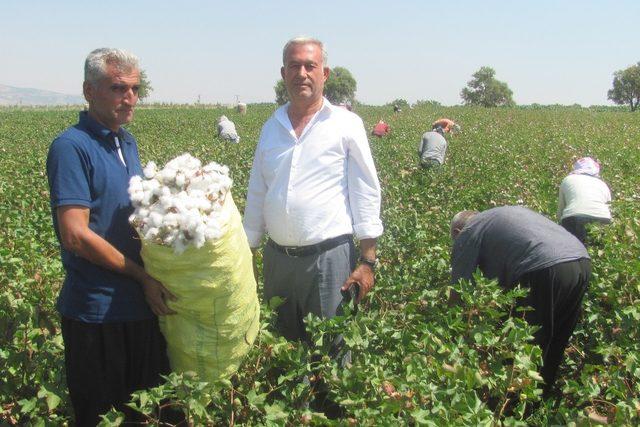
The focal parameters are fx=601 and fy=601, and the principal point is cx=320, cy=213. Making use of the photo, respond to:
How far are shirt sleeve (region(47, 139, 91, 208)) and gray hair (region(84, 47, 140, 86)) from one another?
23 centimetres

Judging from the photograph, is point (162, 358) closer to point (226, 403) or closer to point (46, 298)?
point (226, 403)

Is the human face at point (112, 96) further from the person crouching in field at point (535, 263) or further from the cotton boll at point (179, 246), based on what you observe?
the person crouching in field at point (535, 263)

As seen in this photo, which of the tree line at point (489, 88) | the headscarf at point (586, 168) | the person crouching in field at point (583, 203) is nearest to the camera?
the person crouching in field at point (583, 203)

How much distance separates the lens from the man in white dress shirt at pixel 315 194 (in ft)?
8.09

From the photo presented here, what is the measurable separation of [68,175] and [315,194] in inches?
37.5

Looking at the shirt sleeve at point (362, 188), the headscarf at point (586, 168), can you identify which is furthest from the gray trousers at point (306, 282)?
the headscarf at point (586, 168)

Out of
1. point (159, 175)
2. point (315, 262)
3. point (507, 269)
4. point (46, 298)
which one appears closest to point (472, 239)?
point (507, 269)

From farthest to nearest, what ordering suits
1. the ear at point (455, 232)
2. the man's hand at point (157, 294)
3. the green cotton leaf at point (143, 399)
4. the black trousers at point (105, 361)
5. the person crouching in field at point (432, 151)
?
1. the person crouching in field at point (432, 151)
2. the ear at point (455, 232)
3. the black trousers at point (105, 361)
4. the man's hand at point (157, 294)
5. the green cotton leaf at point (143, 399)

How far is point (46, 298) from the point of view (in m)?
2.98

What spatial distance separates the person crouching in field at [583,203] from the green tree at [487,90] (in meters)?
83.8

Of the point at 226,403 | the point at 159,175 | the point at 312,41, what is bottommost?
the point at 226,403

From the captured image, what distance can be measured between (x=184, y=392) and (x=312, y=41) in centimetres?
147

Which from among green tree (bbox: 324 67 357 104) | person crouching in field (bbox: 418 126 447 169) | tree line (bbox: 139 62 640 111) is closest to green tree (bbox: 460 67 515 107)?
tree line (bbox: 139 62 640 111)

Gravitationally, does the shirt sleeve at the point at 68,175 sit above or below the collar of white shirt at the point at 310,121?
below
